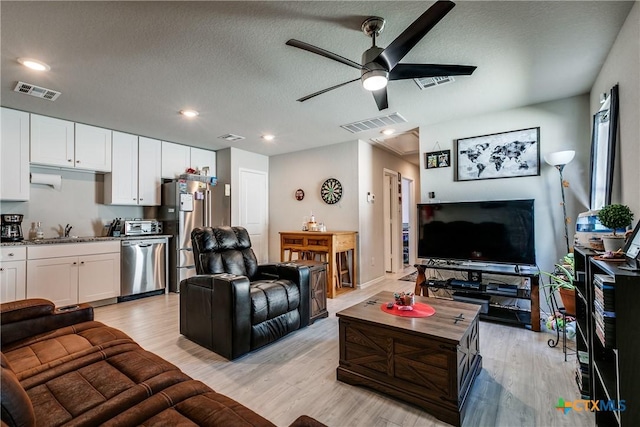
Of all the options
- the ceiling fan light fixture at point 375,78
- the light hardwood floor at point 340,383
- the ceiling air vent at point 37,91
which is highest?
the ceiling air vent at point 37,91

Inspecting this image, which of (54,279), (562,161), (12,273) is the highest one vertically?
(562,161)

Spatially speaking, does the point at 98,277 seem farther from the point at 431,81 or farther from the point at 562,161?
the point at 562,161

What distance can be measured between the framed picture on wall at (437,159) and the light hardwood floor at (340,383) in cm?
200

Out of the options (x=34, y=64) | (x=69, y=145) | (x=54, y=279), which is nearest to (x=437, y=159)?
(x=34, y=64)

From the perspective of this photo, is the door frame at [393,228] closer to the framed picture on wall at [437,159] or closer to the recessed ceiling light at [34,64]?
the framed picture on wall at [437,159]

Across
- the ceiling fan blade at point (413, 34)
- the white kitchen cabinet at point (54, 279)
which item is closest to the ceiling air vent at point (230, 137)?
the white kitchen cabinet at point (54, 279)

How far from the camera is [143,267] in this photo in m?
4.19

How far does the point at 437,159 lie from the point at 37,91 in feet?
14.7

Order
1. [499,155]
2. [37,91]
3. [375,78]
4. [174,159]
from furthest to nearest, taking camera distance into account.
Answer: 1. [174,159]
2. [499,155]
3. [37,91]
4. [375,78]

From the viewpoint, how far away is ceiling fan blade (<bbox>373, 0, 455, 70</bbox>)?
4.93 feet

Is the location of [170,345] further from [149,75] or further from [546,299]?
[546,299]

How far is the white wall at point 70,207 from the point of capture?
371cm

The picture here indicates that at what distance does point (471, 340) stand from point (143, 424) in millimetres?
1880

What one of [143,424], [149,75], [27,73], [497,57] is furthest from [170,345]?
[497,57]
